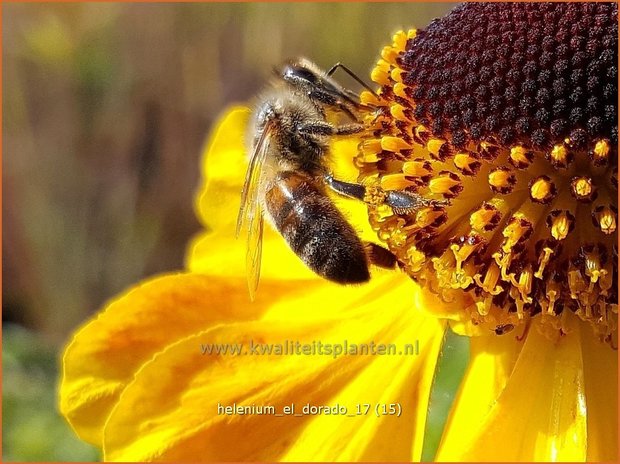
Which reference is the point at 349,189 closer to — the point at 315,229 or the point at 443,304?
the point at 315,229

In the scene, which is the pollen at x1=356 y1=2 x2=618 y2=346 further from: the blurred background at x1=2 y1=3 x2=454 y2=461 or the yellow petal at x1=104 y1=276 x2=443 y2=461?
the blurred background at x1=2 y1=3 x2=454 y2=461

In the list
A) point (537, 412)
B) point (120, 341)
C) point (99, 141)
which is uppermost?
point (537, 412)

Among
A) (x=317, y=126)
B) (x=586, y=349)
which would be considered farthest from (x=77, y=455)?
(x=586, y=349)

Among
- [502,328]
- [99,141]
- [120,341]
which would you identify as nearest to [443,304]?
[502,328]

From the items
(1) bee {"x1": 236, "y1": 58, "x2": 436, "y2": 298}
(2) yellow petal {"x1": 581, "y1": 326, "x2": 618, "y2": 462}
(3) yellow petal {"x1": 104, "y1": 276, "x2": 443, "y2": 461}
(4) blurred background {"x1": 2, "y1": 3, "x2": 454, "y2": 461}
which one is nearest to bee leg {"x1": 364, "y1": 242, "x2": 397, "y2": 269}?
(1) bee {"x1": 236, "y1": 58, "x2": 436, "y2": 298}

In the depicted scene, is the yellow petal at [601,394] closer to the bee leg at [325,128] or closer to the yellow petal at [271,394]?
the yellow petal at [271,394]

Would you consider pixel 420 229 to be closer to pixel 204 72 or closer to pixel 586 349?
pixel 586 349

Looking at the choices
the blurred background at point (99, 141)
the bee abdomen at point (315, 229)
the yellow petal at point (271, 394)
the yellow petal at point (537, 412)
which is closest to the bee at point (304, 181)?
the bee abdomen at point (315, 229)
